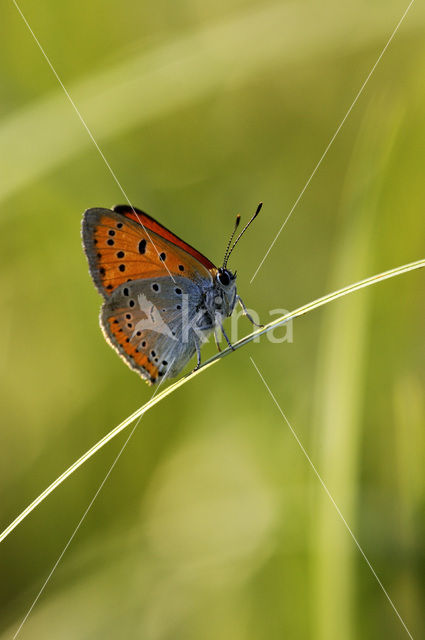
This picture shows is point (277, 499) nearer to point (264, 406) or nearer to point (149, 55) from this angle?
point (264, 406)

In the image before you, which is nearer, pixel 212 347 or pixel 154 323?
pixel 154 323

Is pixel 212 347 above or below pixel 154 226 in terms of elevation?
below

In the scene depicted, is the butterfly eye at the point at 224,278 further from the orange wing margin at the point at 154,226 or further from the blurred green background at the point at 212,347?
the blurred green background at the point at 212,347

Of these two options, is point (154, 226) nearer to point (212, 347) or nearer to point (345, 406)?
point (212, 347)

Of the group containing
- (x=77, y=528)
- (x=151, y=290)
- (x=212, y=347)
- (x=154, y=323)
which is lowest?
(x=77, y=528)

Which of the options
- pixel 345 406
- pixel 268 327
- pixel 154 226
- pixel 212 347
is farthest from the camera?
pixel 212 347

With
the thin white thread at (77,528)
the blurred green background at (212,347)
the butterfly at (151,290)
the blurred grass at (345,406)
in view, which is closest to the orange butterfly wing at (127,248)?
the butterfly at (151,290)

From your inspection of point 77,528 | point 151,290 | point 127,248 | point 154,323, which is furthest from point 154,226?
point 77,528

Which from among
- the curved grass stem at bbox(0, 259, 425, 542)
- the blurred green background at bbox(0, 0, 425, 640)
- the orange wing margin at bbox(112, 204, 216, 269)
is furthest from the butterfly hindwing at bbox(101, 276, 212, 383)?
the curved grass stem at bbox(0, 259, 425, 542)

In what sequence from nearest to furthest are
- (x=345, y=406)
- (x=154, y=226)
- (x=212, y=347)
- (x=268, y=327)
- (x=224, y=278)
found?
1. (x=268, y=327)
2. (x=345, y=406)
3. (x=154, y=226)
4. (x=224, y=278)
5. (x=212, y=347)
